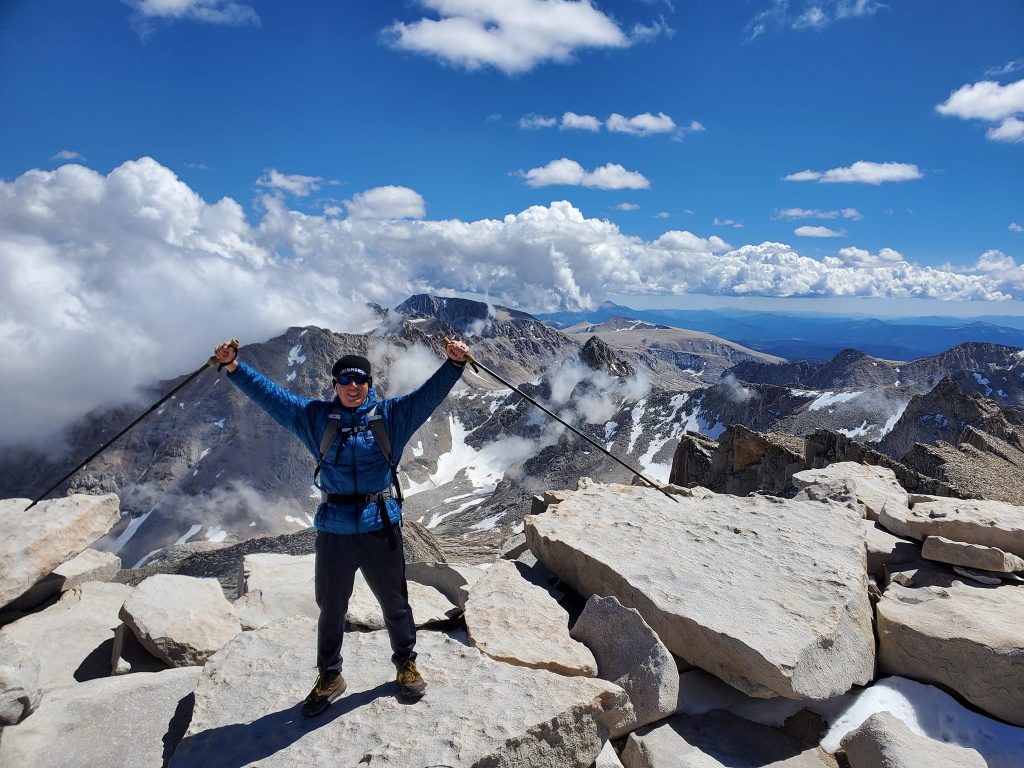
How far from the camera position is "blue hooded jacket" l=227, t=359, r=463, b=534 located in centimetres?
687

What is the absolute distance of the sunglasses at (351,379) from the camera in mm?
6980

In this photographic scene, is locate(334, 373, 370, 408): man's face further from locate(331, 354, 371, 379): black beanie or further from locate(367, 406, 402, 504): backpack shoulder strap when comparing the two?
locate(367, 406, 402, 504): backpack shoulder strap

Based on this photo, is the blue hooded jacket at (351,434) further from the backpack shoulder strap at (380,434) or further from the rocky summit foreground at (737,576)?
the rocky summit foreground at (737,576)

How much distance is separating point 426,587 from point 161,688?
4828 mm

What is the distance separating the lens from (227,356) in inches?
284

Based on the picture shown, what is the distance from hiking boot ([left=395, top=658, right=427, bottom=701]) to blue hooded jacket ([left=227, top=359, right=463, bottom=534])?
1783mm

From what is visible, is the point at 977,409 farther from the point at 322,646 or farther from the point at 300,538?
the point at 322,646

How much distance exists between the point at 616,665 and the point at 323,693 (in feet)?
12.4

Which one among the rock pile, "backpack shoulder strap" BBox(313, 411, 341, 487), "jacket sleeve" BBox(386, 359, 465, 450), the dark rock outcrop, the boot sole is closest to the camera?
the rock pile

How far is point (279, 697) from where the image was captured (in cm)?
732

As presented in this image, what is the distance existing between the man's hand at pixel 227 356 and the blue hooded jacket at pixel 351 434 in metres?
0.10

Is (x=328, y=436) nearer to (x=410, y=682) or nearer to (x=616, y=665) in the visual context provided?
(x=410, y=682)

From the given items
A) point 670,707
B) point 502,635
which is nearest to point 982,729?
point 670,707

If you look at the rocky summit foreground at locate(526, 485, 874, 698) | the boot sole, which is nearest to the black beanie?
the boot sole
